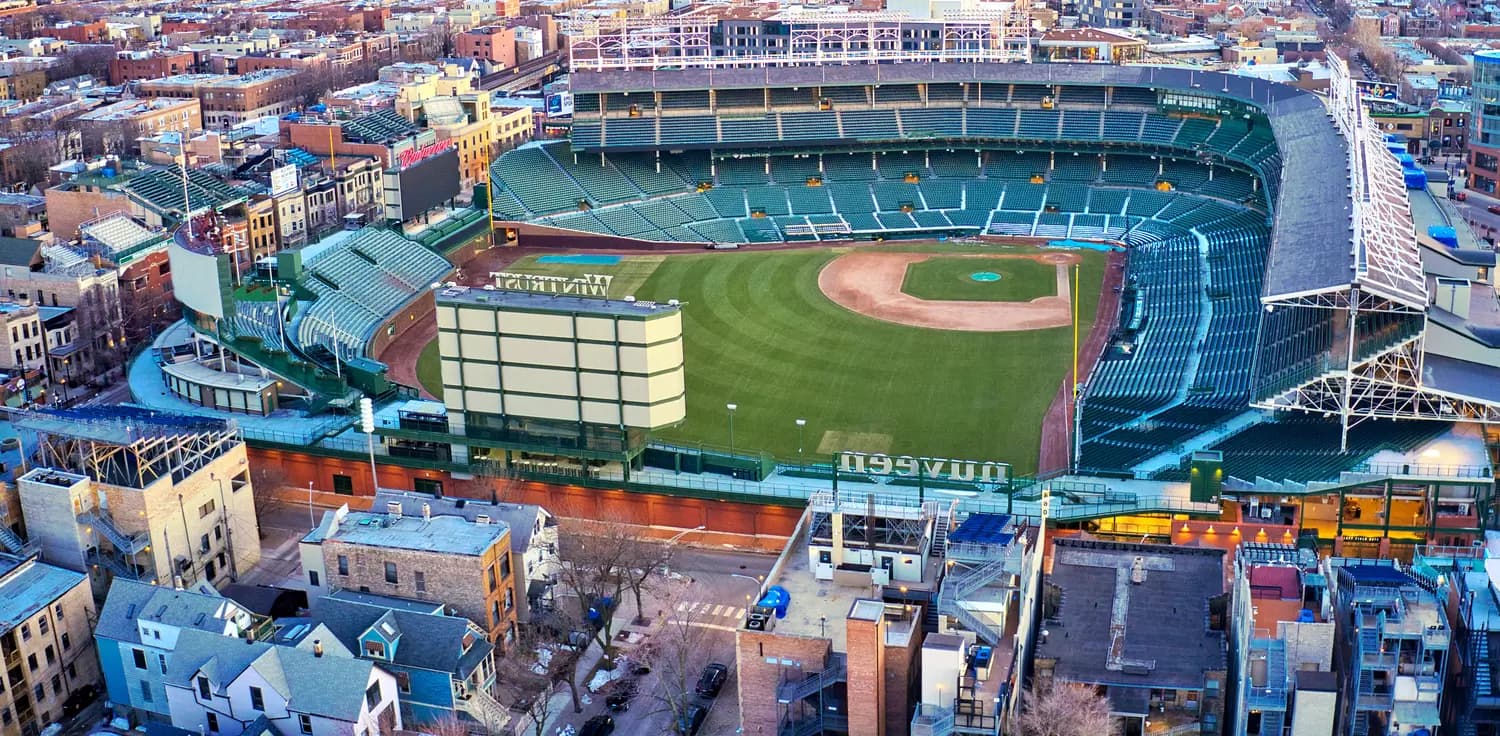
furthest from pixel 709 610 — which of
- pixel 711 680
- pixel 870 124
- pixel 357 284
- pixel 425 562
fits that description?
pixel 870 124

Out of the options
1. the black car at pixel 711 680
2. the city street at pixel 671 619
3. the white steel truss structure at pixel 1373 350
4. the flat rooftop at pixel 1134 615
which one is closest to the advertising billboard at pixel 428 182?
the city street at pixel 671 619

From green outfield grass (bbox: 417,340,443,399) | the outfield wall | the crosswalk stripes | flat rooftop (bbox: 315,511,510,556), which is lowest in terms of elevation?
the crosswalk stripes

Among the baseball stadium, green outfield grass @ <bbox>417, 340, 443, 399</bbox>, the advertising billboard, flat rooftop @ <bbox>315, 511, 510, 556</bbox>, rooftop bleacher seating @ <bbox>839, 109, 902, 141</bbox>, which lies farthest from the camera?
rooftop bleacher seating @ <bbox>839, 109, 902, 141</bbox>

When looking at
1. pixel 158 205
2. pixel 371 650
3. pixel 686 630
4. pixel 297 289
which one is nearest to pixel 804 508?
pixel 686 630

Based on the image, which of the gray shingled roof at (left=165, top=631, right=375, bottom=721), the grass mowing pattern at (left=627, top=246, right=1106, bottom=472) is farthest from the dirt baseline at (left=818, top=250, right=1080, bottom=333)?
the gray shingled roof at (left=165, top=631, right=375, bottom=721)

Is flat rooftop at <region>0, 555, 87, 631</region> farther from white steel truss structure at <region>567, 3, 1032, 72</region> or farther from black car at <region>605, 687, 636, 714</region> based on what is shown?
white steel truss structure at <region>567, 3, 1032, 72</region>

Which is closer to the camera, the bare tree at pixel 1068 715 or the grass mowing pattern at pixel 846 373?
the bare tree at pixel 1068 715

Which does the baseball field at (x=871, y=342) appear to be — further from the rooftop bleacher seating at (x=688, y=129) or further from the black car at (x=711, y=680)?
the black car at (x=711, y=680)
